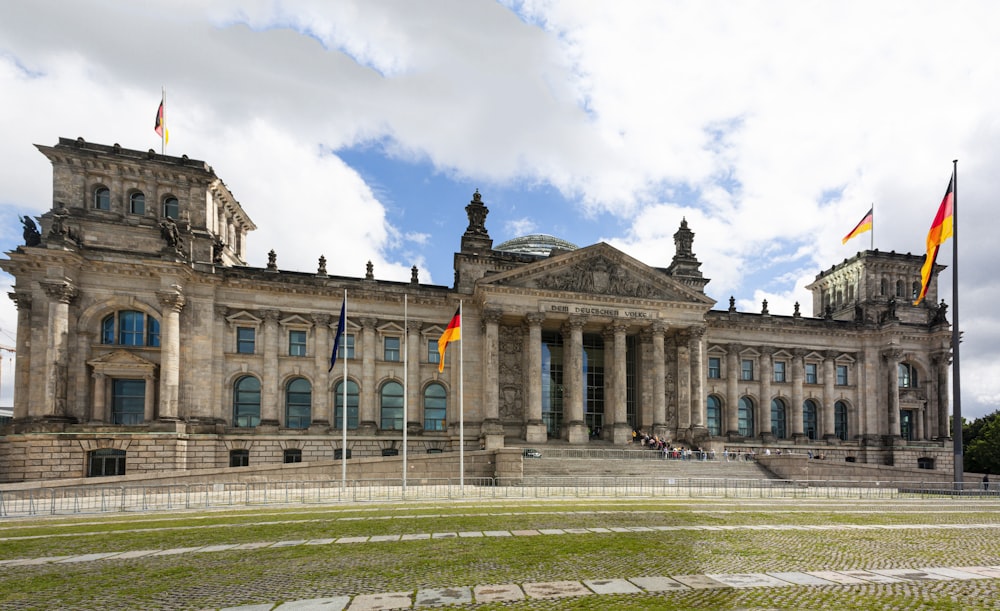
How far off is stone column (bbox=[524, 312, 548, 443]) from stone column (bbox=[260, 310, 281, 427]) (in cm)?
1967

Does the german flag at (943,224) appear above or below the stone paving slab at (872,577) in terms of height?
above

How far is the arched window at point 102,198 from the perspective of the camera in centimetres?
4722

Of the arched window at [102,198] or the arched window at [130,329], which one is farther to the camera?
the arched window at [102,198]

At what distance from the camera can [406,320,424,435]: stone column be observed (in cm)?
5247

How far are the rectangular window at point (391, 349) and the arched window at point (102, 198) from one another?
2314 cm

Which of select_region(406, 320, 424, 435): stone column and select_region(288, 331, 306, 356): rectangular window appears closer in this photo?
select_region(288, 331, 306, 356): rectangular window

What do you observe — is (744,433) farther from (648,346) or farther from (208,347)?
(208,347)

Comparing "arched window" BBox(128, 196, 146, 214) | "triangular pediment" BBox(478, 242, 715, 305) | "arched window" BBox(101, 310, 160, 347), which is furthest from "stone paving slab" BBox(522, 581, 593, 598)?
"arched window" BBox(128, 196, 146, 214)

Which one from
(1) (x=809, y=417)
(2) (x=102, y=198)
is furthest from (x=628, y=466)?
(2) (x=102, y=198)

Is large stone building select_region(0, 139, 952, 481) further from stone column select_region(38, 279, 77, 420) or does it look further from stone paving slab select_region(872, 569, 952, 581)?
stone paving slab select_region(872, 569, 952, 581)

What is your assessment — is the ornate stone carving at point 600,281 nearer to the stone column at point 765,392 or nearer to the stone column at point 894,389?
the stone column at point 765,392

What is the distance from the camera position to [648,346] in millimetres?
56000

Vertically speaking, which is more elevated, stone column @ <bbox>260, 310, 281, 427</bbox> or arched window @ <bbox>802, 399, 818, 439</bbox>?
stone column @ <bbox>260, 310, 281, 427</bbox>

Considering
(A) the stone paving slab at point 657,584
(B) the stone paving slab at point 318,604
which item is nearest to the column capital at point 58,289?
(B) the stone paving slab at point 318,604
